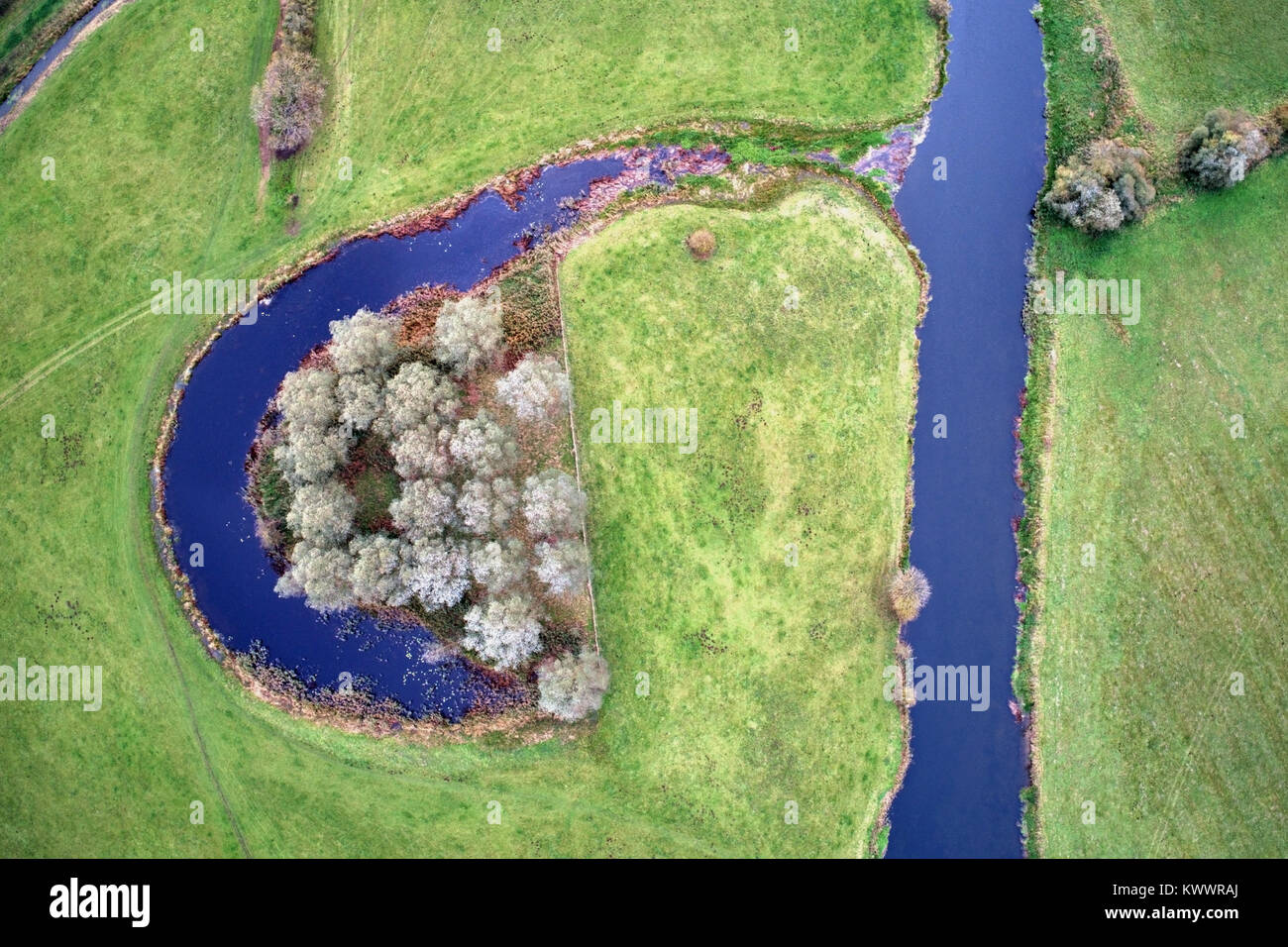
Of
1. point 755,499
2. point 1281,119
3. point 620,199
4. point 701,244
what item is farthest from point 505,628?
→ point 1281,119

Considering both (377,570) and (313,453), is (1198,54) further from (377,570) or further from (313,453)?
(313,453)

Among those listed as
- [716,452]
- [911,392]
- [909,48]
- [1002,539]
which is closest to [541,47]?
[909,48]

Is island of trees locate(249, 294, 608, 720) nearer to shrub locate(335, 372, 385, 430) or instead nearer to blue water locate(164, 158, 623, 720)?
shrub locate(335, 372, 385, 430)

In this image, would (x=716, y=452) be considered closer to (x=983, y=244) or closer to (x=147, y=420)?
(x=983, y=244)

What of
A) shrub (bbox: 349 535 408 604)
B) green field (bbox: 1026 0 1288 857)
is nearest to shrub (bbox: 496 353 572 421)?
shrub (bbox: 349 535 408 604)

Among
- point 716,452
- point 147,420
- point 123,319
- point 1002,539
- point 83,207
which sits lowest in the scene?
point 1002,539

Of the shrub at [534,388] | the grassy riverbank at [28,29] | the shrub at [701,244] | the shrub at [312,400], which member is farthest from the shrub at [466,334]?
the grassy riverbank at [28,29]
